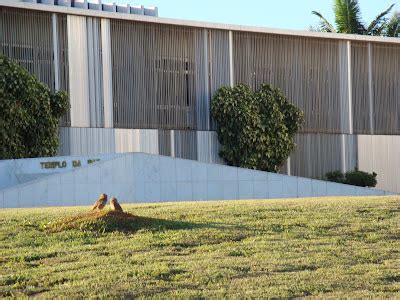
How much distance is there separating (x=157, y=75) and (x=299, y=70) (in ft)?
24.8

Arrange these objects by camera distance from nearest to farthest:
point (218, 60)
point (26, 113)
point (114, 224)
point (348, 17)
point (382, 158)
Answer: point (114, 224) → point (26, 113) → point (218, 60) → point (382, 158) → point (348, 17)

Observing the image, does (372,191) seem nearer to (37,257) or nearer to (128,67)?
(128,67)

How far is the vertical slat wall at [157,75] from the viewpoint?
3669 cm

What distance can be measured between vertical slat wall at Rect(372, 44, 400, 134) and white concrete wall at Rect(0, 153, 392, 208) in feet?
49.3

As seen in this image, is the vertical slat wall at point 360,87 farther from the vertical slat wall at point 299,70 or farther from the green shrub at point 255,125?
the green shrub at point 255,125

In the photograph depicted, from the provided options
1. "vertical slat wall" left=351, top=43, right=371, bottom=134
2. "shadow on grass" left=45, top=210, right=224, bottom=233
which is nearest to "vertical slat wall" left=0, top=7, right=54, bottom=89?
"vertical slat wall" left=351, top=43, right=371, bottom=134

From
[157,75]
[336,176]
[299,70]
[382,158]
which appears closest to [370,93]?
[382,158]

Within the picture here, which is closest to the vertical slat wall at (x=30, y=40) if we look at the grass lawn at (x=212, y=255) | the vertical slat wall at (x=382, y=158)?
the vertical slat wall at (x=382, y=158)

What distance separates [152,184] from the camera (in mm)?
27594

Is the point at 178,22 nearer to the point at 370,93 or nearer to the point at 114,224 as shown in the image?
the point at 370,93

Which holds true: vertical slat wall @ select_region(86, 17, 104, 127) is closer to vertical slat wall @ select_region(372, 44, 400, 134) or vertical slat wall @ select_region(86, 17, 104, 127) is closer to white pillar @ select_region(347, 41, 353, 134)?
white pillar @ select_region(347, 41, 353, 134)

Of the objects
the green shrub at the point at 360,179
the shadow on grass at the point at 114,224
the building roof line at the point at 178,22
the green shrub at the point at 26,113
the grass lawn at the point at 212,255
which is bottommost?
the green shrub at the point at 360,179

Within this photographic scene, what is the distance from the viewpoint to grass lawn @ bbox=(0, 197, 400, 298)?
10117 mm

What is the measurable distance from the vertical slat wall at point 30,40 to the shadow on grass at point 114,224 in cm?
2136
